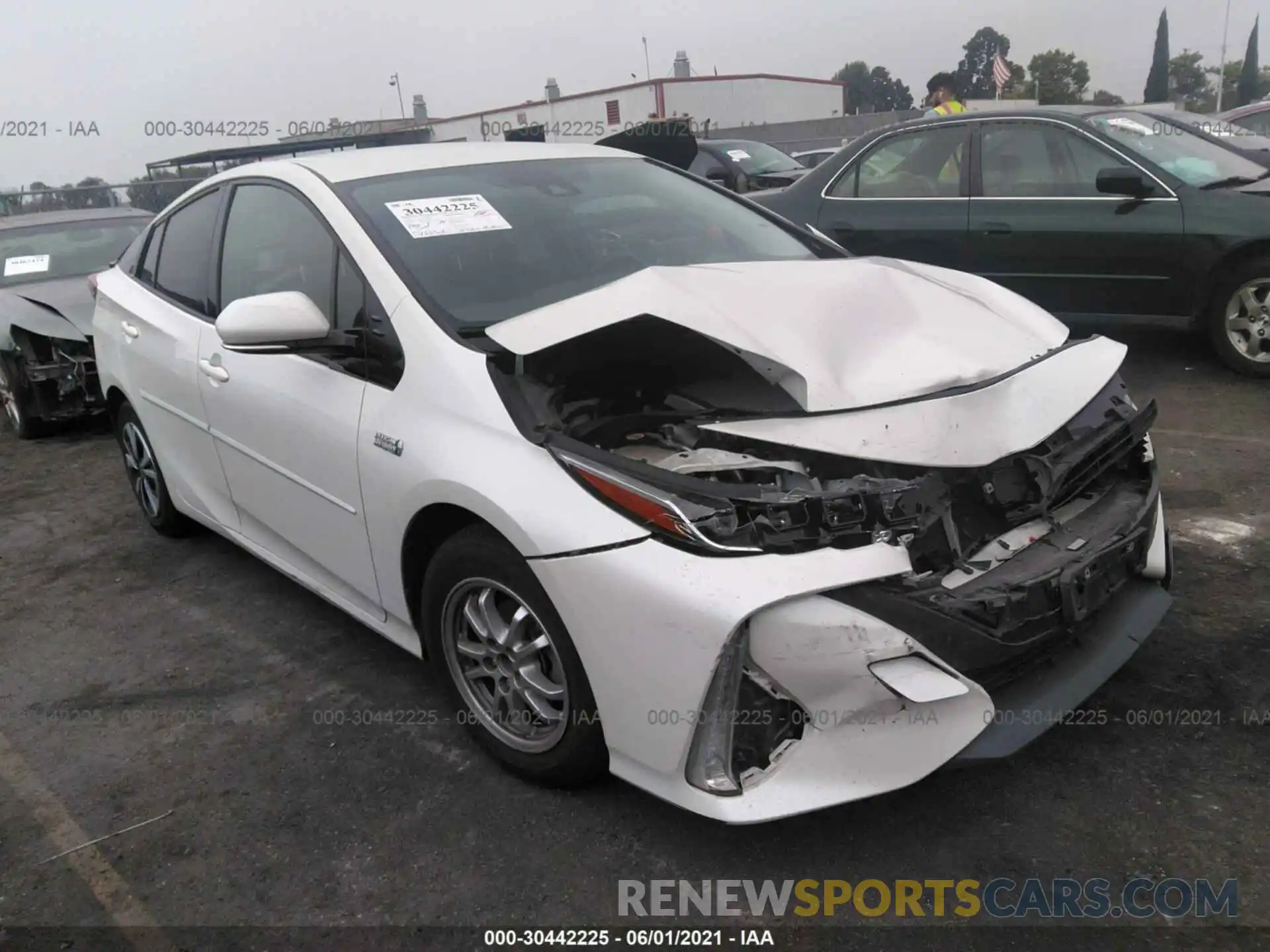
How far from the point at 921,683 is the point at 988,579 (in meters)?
0.33

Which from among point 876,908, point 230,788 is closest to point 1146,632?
point 876,908

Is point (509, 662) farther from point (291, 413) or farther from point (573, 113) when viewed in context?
point (573, 113)

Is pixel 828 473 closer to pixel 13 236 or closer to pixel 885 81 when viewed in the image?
pixel 13 236

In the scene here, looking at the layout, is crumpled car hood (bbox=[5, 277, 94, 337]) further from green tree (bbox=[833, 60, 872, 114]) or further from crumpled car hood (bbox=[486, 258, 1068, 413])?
green tree (bbox=[833, 60, 872, 114])

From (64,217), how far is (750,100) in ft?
173

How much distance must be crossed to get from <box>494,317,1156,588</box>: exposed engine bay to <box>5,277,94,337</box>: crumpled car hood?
4793 millimetres

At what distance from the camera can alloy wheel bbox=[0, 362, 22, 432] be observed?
21.7ft

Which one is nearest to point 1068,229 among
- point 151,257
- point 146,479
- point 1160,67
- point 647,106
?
point 151,257

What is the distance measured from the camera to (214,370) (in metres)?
3.40

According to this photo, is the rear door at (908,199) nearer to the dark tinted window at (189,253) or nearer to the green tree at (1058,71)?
the dark tinted window at (189,253)

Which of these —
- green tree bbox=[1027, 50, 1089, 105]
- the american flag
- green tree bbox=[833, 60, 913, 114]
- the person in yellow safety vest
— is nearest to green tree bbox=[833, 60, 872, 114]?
green tree bbox=[833, 60, 913, 114]

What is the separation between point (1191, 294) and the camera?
535 cm

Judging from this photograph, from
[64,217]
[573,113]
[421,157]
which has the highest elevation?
[573,113]

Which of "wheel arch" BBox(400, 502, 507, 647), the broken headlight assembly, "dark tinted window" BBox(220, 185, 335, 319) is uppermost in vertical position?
"dark tinted window" BBox(220, 185, 335, 319)
